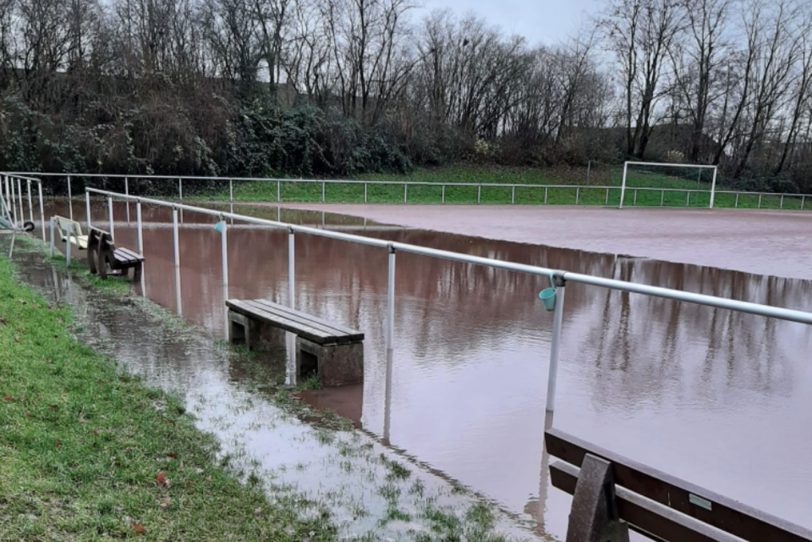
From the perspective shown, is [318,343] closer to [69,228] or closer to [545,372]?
[545,372]

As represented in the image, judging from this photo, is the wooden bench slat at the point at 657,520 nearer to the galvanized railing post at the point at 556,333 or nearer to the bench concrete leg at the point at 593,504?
the bench concrete leg at the point at 593,504

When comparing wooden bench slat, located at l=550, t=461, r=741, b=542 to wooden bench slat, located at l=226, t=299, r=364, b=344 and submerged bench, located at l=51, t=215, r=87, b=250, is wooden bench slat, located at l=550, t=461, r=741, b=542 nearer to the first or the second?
wooden bench slat, located at l=226, t=299, r=364, b=344

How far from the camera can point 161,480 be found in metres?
3.16

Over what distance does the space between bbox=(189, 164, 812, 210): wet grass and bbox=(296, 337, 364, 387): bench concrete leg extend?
20.2 metres

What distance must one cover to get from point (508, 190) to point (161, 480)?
2997 centimetres

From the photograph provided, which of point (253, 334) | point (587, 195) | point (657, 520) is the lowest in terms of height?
point (587, 195)

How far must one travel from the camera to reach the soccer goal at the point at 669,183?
3278 centimetres

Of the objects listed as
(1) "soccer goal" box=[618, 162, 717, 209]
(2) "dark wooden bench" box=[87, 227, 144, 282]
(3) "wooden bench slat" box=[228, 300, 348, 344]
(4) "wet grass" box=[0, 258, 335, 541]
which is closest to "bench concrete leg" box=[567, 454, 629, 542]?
(4) "wet grass" box=[0, 258, 335, 541]

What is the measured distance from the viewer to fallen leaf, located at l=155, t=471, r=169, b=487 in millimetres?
3139

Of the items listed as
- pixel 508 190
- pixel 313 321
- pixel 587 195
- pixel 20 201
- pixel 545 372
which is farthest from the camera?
pixel 587 195

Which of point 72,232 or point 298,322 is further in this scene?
point 72,232

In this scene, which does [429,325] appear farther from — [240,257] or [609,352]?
[240,257]

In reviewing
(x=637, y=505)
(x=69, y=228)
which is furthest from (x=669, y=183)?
(x=637, y=505)

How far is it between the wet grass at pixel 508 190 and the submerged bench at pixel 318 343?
64.2ft
